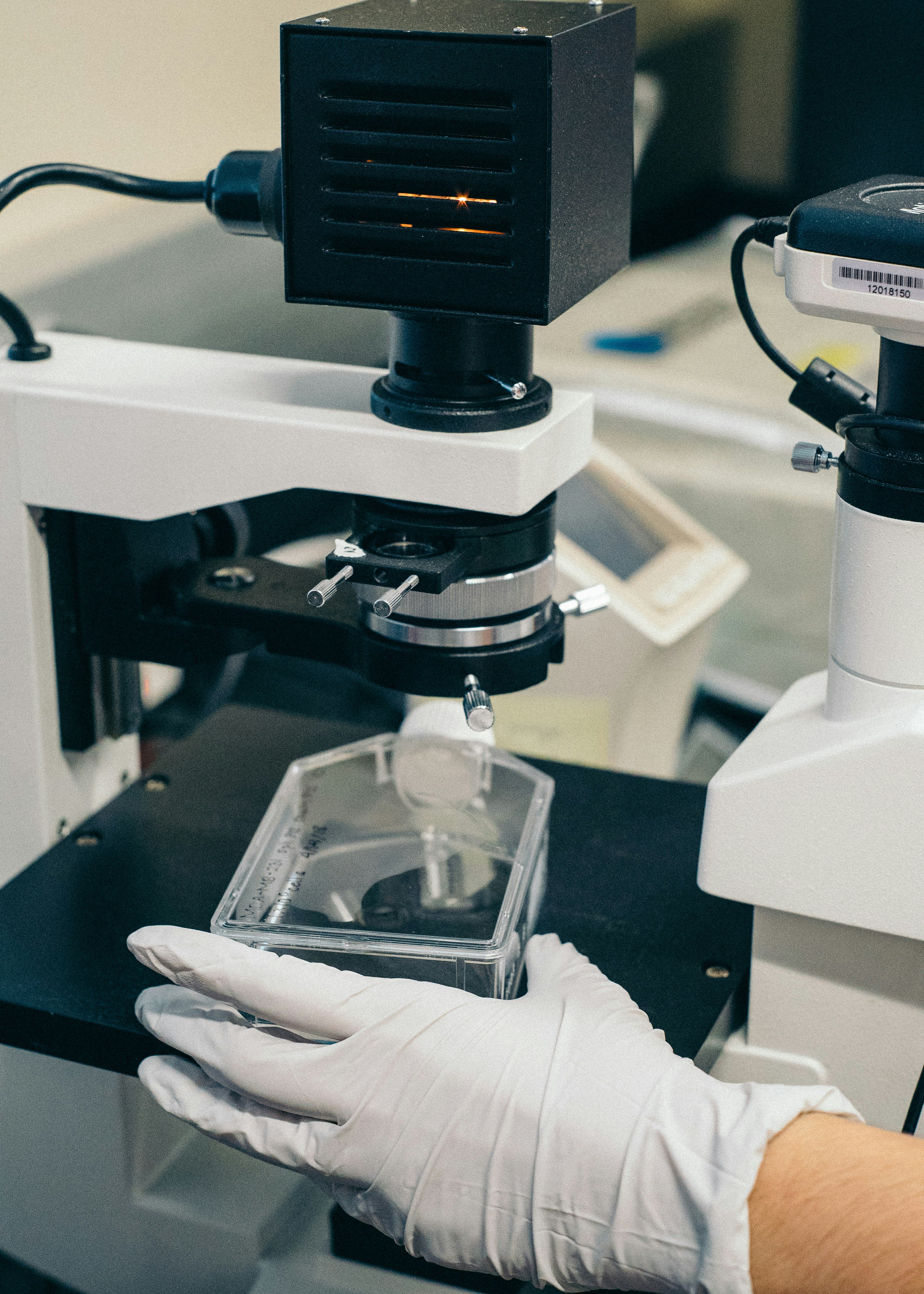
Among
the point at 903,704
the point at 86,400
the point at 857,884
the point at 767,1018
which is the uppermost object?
the point at 86,400

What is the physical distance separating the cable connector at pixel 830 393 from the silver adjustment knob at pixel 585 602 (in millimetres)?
197

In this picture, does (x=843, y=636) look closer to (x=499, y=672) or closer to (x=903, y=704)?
(x=903, y=704)

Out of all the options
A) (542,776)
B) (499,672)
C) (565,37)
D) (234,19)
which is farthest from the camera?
(234,19)

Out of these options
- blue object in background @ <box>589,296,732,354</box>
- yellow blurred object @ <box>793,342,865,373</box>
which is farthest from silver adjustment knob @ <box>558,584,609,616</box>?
blue object in background @ <box>589,296,732,354</box>

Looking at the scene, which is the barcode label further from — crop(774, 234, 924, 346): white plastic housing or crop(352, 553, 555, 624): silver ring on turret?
crop(352, 553, 555, 624): silver ring on turret

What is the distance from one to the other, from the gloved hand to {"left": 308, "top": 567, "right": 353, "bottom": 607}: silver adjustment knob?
0.72ft

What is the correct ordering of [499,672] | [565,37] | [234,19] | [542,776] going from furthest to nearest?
[234,19]
[542,776]
[499,672]
[565,37]

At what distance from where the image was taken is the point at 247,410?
883 millimetres

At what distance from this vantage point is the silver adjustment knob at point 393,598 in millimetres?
752

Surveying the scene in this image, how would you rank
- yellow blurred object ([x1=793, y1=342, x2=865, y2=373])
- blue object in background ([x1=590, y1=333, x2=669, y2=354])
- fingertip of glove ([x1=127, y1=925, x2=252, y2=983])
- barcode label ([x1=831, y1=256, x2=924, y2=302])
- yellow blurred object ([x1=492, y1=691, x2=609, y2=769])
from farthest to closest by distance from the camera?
blue object in background ([x1=590, y1=333, x2=669, y2=354]) < yellow blurred object ([x1=793, y1=342, x2=865, y2=373]) < yellow blurred object ([x1=492, y1=691, x2=609, y2=769]) < fingertip of glove ([x1=127, y1=925, x2=252, y2=983]) < barcode label ([x1=831, y1=256, x2=924, y2=302])

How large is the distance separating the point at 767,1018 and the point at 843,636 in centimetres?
27

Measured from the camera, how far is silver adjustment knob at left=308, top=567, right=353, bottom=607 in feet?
2.47

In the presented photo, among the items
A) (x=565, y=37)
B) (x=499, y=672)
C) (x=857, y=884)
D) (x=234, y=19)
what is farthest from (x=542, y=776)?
(x=234, y=19)

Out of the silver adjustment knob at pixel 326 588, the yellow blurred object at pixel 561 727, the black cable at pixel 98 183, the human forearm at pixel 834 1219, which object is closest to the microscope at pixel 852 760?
the human forearm at pixel 834 1219
